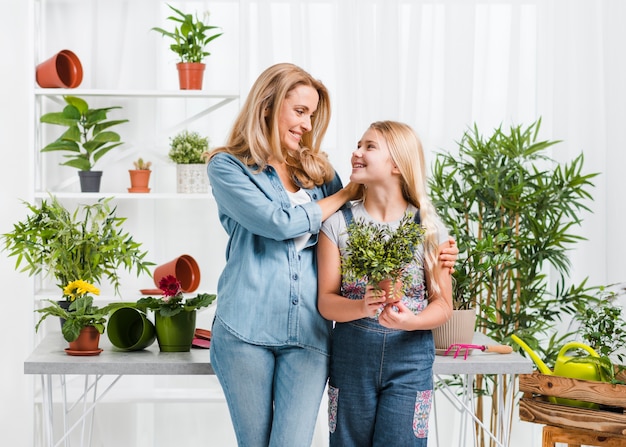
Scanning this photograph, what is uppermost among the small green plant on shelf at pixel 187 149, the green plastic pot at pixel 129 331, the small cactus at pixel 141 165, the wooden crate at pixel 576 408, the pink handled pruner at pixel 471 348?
the small green plant on shelf at pixel 187 149

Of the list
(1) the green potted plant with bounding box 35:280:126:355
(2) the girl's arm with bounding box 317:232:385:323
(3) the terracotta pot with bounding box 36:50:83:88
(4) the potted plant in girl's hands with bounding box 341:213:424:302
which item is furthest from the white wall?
(4) the potted plant in girl's hands with bounding box 341:213:424:302

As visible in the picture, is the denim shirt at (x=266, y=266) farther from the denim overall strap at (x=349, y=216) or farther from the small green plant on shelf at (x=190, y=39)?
the small green plant on shelf at (x=190, y=39)

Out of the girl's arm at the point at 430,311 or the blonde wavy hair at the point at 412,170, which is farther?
the blonde wavy hair at the point at 412,170

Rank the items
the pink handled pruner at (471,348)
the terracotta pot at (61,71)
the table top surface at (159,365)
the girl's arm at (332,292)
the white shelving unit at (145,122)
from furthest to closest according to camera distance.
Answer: the white shelving unit at (145,122) → the terracotta pot at (61,71) → the pink handled pruner at (471,348) → the table top surface at (159,365) → the girl's arm at (332,292)

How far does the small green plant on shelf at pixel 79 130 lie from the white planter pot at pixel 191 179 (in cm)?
27

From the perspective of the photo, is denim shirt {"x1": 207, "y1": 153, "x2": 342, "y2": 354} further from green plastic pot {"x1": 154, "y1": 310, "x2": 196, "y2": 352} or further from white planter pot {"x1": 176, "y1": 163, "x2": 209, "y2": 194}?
white planter pot {"x1": 176, "y1": 163, "x2": 209, "y2": 194}

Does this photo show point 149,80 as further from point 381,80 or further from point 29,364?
point 29,364

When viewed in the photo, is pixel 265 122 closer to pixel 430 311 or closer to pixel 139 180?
pixel 430 311

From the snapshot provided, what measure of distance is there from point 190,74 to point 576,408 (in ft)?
6.30

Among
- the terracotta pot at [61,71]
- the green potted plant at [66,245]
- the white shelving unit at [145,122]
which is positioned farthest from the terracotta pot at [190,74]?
the green potted plant at [66,245]

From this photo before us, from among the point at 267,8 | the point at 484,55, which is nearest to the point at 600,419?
the point at 484,55

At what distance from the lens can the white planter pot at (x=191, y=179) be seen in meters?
3.23

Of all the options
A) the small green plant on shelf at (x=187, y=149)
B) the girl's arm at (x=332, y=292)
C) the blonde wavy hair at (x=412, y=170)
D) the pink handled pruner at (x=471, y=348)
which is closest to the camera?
the girl's arm at (x=332, y=292)

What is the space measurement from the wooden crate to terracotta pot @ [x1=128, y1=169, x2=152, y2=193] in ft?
5.59
